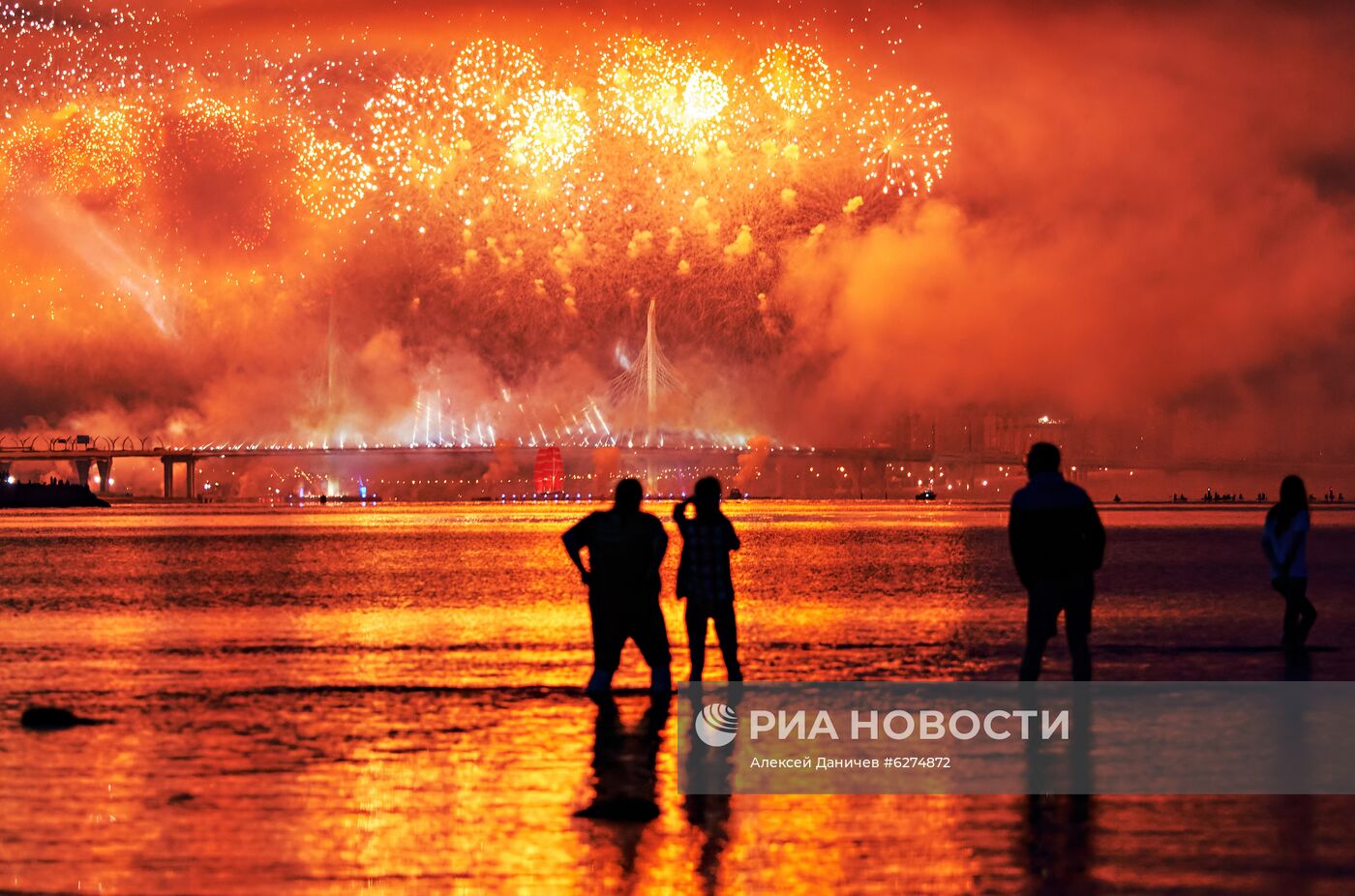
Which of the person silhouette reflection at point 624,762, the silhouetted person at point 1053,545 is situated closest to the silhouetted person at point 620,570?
the person silhouette reflection at point 624,762

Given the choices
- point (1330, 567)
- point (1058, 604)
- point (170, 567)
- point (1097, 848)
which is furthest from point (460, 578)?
point (1097, 848)

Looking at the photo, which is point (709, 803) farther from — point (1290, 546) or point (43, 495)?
point (43, 495)

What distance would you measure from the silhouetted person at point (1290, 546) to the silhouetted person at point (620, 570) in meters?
6.90

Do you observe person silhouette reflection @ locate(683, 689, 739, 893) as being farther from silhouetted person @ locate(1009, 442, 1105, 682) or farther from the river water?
silhouetted person @ locate(1009, 442, 1105, 682)

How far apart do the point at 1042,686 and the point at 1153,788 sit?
587 centimetres

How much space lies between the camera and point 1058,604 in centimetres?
1391

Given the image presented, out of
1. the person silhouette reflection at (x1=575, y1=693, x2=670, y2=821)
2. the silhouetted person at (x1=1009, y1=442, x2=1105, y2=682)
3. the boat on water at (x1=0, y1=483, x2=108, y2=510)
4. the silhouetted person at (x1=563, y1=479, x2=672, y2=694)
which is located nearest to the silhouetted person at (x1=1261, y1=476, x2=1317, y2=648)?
the silhouetted person at (x1=1009, y1=442, x2=1105, y2=682)

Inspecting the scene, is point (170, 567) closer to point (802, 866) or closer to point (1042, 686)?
point (1042, 686)

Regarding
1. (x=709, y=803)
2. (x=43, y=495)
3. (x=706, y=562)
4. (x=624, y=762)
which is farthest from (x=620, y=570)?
(x=43, y=495)

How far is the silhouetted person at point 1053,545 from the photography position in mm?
13758

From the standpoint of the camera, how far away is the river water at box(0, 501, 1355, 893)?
30.5ft

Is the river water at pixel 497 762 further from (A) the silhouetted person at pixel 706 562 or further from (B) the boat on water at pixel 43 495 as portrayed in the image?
(B) the boat on water at pixel 43 495

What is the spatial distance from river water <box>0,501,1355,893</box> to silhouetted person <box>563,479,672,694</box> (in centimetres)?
65

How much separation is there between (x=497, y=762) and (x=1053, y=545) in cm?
408
